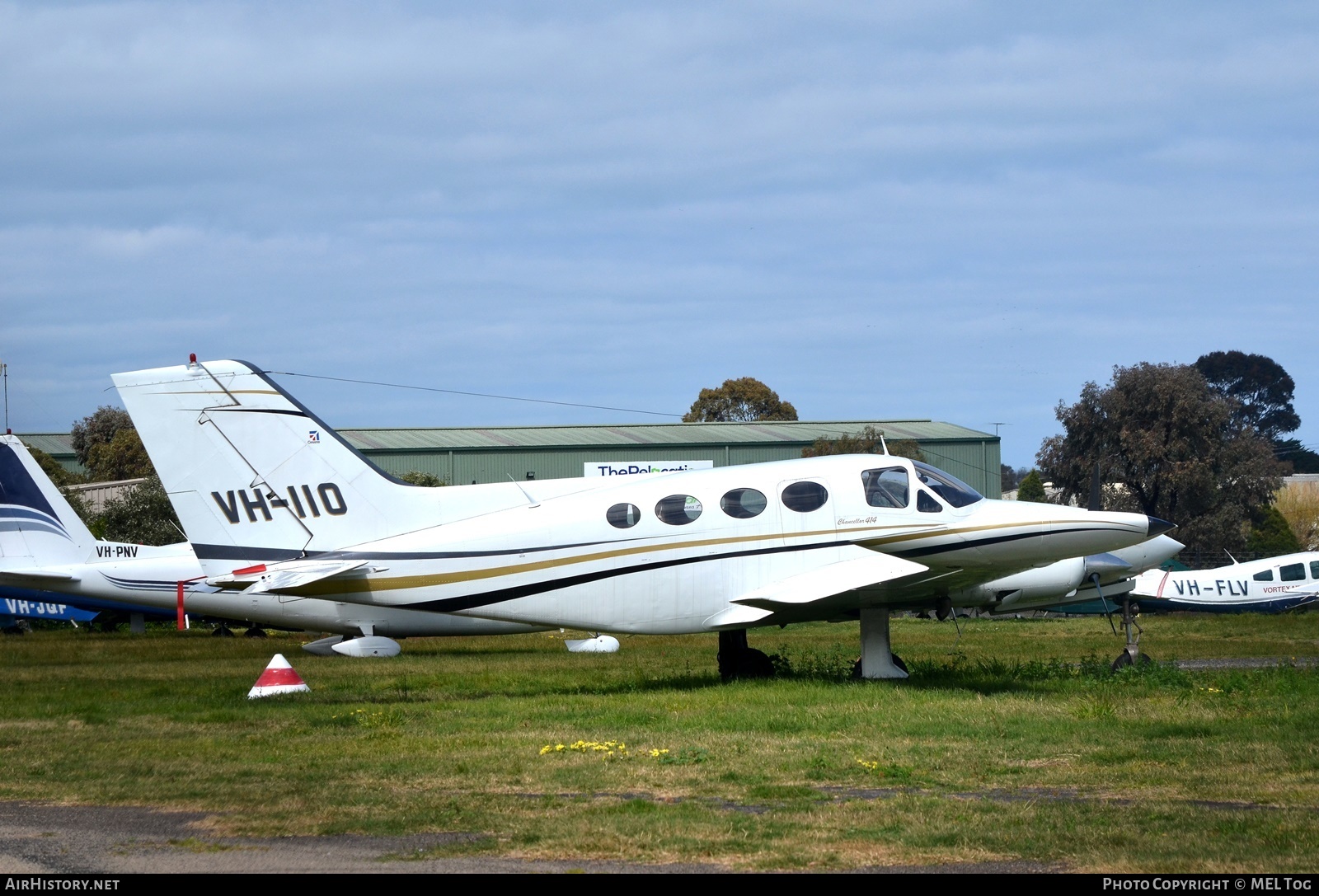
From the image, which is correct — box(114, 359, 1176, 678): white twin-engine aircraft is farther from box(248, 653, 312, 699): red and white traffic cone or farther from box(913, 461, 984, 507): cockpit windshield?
box(248, 653, 312, 699): red and white traffic cone

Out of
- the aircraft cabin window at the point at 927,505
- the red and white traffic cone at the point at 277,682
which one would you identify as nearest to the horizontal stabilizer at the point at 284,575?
the red and white traffic cone at the point at 277,682

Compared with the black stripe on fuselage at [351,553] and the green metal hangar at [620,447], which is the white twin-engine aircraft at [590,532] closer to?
the black stripe on fuselage at [351,553]

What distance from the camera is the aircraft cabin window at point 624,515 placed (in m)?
16.4

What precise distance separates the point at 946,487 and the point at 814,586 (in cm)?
238

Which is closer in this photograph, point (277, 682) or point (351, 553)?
point (277, 682)

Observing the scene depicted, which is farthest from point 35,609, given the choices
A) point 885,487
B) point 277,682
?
point 885,487

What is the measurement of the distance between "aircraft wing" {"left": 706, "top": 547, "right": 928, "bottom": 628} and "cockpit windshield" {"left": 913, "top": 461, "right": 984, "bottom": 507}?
3.36 feet

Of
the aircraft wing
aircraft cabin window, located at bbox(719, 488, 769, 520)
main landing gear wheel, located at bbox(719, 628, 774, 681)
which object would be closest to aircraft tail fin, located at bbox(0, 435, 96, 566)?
main landing gear wheel, located at bbox(719, 628, 774, 681)

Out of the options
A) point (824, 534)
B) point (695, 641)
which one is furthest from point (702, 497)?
point (695, 641)

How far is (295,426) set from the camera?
1755 cm

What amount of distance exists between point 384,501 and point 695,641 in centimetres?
1435

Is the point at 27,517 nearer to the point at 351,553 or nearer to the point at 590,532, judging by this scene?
the point at 351,553

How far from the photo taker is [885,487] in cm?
1675

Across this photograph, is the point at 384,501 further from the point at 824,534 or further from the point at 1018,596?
the point at 1018,596
